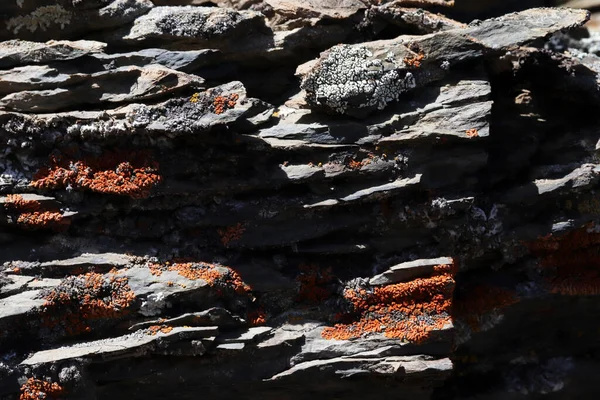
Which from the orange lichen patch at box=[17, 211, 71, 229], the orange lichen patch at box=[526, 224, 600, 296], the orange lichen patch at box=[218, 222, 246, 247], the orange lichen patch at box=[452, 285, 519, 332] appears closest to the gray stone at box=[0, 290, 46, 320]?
the orange lichen patch at box=[17, 211, 71, 229]

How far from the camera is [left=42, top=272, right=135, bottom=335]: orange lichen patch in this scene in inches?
325

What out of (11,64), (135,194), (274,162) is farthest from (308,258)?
(11,64)

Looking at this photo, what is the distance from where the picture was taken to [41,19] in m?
9.20

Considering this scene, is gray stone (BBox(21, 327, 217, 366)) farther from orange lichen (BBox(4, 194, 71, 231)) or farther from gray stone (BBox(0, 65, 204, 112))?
gray stone (BBox(0, 65, 204, 112))

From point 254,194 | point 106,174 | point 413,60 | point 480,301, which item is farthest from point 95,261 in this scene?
point 480,301

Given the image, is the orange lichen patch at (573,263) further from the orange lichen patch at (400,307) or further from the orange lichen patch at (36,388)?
the orange lichen patch at (36,388)

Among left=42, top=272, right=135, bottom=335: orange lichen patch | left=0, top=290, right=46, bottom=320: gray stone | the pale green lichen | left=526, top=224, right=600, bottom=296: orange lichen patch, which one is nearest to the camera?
left=0, top=290, right=46, bottom=320: gray stone

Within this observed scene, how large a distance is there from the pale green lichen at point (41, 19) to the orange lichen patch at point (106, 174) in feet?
7.82

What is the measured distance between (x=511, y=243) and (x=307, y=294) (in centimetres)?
357

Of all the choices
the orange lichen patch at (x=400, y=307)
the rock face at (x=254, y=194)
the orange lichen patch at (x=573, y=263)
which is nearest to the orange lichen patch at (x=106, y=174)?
the rock face at (x=254, y=194)

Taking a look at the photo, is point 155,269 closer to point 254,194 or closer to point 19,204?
point 254,194

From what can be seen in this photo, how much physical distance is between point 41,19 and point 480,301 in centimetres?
871

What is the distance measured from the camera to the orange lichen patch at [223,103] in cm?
834

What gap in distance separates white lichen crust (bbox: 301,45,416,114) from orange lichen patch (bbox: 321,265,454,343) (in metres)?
2.80
